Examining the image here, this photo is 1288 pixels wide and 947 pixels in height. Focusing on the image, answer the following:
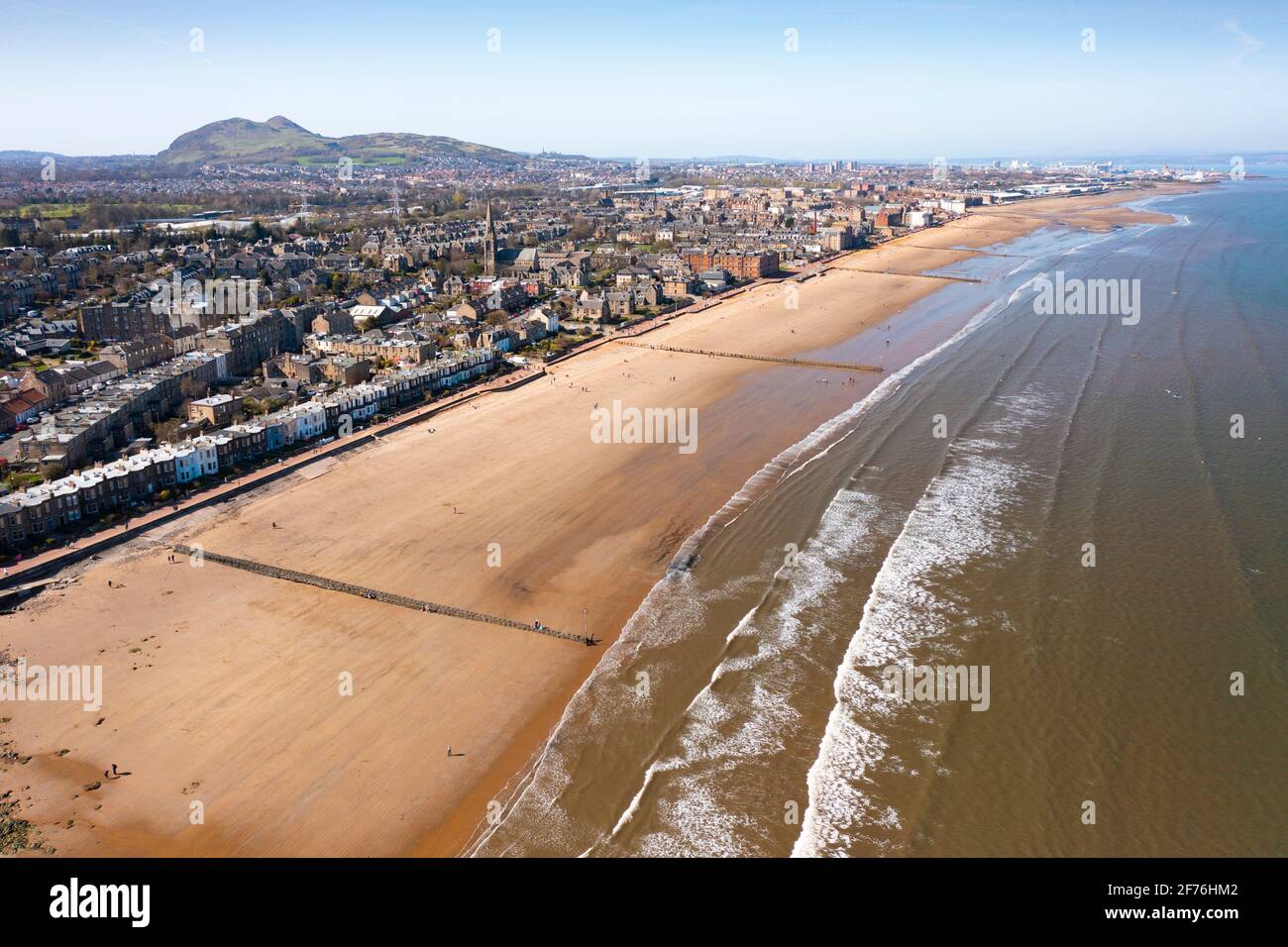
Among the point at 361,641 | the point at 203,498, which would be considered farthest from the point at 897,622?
the point at 203,498

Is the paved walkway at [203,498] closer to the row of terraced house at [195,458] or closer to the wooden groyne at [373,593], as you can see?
the row of terraced house at [195,458]

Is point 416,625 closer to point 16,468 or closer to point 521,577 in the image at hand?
point 521,577

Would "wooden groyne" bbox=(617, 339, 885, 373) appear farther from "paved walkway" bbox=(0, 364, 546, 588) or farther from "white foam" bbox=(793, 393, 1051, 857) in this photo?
"white foam" bbox=(793, 393, 1051, 857)

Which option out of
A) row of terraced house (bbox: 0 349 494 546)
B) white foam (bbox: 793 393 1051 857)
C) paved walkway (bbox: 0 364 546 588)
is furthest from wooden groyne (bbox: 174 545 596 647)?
white foam (bbox: 793 393 1051 857)

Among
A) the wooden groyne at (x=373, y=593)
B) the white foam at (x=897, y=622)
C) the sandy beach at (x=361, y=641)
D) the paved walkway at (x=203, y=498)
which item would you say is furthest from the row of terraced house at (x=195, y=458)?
the white foam at (x=897, y=622)
